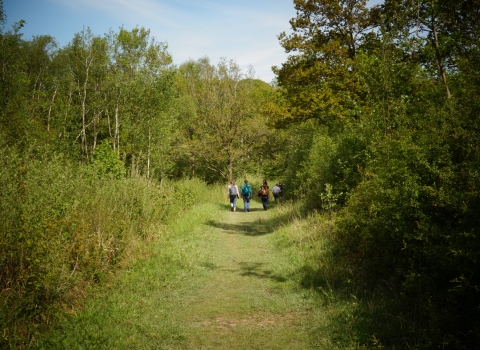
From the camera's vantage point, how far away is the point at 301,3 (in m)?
16.3

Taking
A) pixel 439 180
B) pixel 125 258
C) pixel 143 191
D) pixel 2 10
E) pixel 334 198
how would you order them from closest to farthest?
pixel 439 180 → pixel 125 258 → pixel 334 198 → pixel 143 191 → pixel 2 10

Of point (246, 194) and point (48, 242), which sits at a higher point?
point (48, 242)

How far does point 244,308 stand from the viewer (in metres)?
6.23

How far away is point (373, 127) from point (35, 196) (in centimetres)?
861

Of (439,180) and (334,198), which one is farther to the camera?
(334,198)

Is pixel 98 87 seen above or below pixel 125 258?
above

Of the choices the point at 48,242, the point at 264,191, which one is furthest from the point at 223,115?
the point at 48,242

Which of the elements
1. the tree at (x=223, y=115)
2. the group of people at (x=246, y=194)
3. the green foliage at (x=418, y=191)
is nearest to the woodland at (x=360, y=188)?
the green foliage at (x=418, y=191)

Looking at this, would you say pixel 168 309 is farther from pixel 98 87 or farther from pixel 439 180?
pixel 98 87

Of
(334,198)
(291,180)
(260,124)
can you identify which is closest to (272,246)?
(334,198)

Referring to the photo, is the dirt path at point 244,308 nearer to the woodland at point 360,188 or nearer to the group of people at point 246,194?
the woodland at point 360,188

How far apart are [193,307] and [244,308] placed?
1.05 meters

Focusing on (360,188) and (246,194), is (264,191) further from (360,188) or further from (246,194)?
Answer: (360,188)

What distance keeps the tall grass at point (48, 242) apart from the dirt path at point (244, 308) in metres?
2.39
